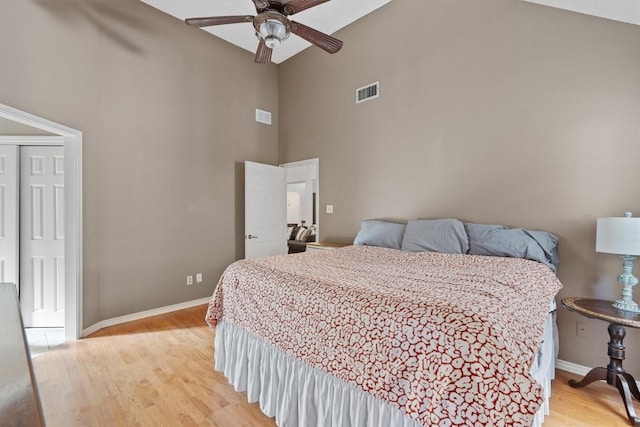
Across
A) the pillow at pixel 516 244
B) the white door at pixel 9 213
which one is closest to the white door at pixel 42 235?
the white door at pixel 9 213

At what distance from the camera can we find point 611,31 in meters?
2.07

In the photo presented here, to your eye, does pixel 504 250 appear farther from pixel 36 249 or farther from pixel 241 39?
pixel 36 249

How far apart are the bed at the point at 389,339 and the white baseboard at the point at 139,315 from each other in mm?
1670

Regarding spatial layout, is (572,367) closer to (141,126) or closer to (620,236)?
(620,236)

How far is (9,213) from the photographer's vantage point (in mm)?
2844

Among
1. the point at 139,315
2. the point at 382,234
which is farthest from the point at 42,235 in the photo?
the point at 382,234

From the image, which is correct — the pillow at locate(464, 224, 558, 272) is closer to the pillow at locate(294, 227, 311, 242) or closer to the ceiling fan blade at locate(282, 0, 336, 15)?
the ceiling fan blade at locate(282, 0, 336, 15)

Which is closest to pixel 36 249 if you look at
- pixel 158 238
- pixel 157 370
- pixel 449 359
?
pixel 158 238

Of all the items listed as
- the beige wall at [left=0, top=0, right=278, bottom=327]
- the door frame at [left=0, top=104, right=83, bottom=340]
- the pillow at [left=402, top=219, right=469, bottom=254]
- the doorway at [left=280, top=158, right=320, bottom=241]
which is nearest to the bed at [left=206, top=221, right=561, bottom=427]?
the pillow at [left=402, top=219, right=469, bottom=254]

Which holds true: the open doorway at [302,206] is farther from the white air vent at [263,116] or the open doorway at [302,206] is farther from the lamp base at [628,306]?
the lamp base at [628,306]

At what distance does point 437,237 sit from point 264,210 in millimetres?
2500

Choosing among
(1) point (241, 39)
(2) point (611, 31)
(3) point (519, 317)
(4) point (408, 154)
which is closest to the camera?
(3) point (519, 317)

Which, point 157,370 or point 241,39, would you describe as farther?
point 241,39

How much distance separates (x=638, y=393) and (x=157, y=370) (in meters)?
3.30
